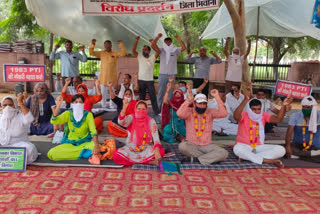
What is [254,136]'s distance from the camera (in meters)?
4.12

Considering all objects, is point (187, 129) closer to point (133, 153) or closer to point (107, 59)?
point (133, 153)

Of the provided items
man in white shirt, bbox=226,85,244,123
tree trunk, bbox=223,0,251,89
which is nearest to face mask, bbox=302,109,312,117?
man in white shirt, bbox=226,85,244,123

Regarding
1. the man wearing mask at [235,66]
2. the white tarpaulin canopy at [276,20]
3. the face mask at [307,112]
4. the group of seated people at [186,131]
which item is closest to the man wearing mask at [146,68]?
the man wearing mask at [235,66]

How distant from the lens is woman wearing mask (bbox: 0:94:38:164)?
3652 mm

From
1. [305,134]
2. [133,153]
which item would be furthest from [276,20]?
[133,153]

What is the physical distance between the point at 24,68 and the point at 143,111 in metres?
1.83

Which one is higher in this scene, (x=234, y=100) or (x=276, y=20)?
(x=276, y=20)

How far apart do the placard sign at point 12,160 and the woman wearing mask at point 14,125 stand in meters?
0.18

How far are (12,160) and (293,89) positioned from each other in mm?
4005

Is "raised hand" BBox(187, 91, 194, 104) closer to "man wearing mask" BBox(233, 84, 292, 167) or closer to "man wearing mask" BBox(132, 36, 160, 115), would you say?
"man wearing mask" BBox(233, 84, 292, 167)

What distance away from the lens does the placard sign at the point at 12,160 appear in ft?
11.3

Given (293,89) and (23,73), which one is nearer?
(23,73)

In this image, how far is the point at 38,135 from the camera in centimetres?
516

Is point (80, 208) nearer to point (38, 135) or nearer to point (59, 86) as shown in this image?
point (38, 135)
